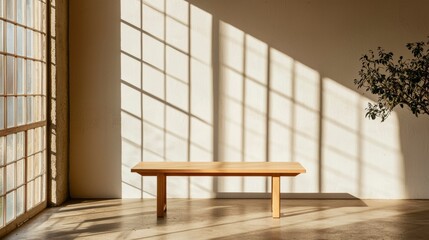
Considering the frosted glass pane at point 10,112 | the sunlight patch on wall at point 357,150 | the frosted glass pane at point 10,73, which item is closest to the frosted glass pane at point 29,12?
the frosted glass pane at point 10,73

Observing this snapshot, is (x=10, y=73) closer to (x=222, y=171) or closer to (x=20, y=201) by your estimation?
(x=20, y=201)

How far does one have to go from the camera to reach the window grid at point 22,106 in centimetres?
708

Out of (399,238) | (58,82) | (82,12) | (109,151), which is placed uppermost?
(82,12)

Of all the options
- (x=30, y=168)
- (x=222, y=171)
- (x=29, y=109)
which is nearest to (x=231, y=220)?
(x=222, y=171)

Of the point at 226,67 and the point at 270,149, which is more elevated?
the point at 226,67

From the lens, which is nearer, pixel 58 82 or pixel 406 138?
pixel 58 82

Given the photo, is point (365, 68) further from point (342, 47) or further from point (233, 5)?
point (233, 5)

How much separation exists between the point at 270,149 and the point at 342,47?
1.62 m

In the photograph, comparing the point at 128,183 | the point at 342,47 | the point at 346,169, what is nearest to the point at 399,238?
the point at 346,169

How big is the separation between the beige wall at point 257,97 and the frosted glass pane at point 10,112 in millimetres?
2134

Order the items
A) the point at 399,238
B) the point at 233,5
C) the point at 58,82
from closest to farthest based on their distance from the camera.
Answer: the point at 399,238 < the point at 58,82 < the point at 233,5

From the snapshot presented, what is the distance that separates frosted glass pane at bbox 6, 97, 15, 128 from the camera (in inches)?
285

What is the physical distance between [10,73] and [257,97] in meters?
3.41

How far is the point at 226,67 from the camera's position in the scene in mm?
9531
